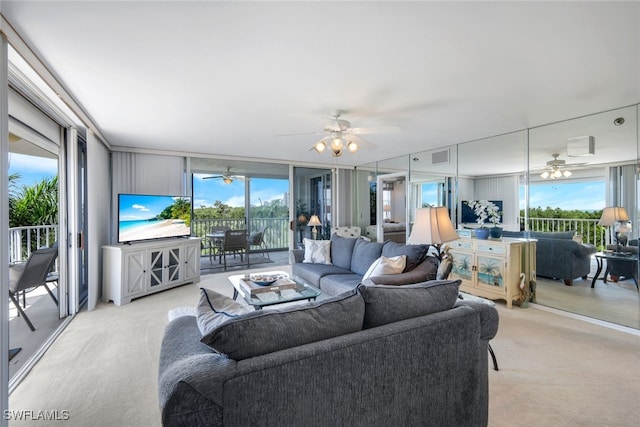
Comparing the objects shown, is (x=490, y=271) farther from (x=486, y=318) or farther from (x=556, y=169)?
(x=486, y=318)

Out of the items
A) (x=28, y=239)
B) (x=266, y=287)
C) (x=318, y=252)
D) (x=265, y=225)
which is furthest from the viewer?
(x=265, y=225)

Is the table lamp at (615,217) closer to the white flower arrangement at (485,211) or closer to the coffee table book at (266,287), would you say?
the white flower arrangement at (485,211)

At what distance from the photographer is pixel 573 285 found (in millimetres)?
3826

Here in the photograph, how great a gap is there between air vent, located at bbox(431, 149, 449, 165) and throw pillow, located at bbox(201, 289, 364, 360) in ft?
14.0

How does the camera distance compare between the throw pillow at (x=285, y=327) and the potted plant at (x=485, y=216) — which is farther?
the potted plant at (x=485, y=216)

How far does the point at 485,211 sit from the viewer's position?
4.23 metres

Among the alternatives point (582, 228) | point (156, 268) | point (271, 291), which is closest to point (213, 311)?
point (271, 291)

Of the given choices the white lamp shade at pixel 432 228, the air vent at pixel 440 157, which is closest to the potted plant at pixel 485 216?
the air vent at pixel 440 157

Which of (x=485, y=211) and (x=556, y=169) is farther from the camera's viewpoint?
(x=485, y=211)

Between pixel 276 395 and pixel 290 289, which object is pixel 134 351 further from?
pixel 276 395

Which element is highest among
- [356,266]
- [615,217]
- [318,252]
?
[615,217]

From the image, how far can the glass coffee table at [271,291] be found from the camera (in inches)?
97.8

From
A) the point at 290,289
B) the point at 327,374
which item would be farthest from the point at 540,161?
the point at 327,374

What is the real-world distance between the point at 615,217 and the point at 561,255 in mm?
935
